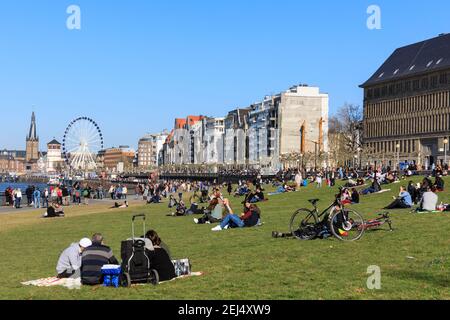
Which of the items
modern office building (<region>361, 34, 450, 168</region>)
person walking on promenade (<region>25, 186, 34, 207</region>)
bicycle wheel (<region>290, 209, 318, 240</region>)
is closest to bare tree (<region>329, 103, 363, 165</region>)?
modern office building (<region>361, 34, 450, 168</region>)

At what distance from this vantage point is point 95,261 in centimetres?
1457

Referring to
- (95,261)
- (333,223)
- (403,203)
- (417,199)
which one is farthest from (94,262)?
(417,199)

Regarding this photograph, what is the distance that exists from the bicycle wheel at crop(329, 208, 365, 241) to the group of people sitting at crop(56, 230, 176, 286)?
565 centimetres

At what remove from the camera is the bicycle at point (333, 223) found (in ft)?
62.0

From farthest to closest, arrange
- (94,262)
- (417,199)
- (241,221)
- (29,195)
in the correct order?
(29,195), (417,199), (241,221), (94,262)

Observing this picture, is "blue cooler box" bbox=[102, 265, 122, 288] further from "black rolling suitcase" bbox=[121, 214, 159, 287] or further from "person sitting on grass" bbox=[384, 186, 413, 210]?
"person sitting on grass" bbox=[384, 186, 413, 210]

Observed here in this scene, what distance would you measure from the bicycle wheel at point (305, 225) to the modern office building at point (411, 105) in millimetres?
96312

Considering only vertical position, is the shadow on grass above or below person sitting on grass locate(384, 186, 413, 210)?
below

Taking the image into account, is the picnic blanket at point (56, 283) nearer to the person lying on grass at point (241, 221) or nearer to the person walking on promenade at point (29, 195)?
the person lying on grass at point (241, 221)

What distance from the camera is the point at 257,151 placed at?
197m

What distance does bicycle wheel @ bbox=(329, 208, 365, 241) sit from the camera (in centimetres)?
1886

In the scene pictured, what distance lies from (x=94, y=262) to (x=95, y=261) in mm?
28

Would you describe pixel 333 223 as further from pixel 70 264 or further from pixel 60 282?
pixel 60 282
